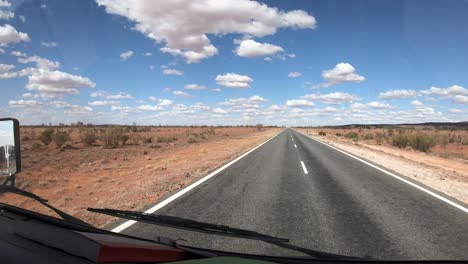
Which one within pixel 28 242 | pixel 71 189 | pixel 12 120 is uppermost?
pixel 12 120

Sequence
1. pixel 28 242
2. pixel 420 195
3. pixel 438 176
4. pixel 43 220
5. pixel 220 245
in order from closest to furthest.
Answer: pixel 28 242, pixel 43 220, pixel 220 245, pixel 420 195, pixel 438 176

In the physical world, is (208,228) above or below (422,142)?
above

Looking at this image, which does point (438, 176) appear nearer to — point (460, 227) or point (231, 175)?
point (231, 175)

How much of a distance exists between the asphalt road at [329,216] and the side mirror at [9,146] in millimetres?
3105

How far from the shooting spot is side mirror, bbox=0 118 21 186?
295 cm

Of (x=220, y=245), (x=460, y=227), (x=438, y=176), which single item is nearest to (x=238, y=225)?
(x=220, y=245)

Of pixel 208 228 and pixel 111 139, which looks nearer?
pixel 208 228

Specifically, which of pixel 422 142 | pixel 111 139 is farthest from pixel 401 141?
pixel 111 139

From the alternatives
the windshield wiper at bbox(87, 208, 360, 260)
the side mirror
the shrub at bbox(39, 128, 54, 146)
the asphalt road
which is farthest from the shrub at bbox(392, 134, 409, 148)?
the side mirror

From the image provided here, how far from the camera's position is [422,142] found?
41.1m

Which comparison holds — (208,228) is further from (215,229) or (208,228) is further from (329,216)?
(329,216)

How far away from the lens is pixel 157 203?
29.0 feet

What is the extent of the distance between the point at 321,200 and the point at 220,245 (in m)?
4.21

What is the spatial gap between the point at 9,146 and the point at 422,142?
42.7 meters
